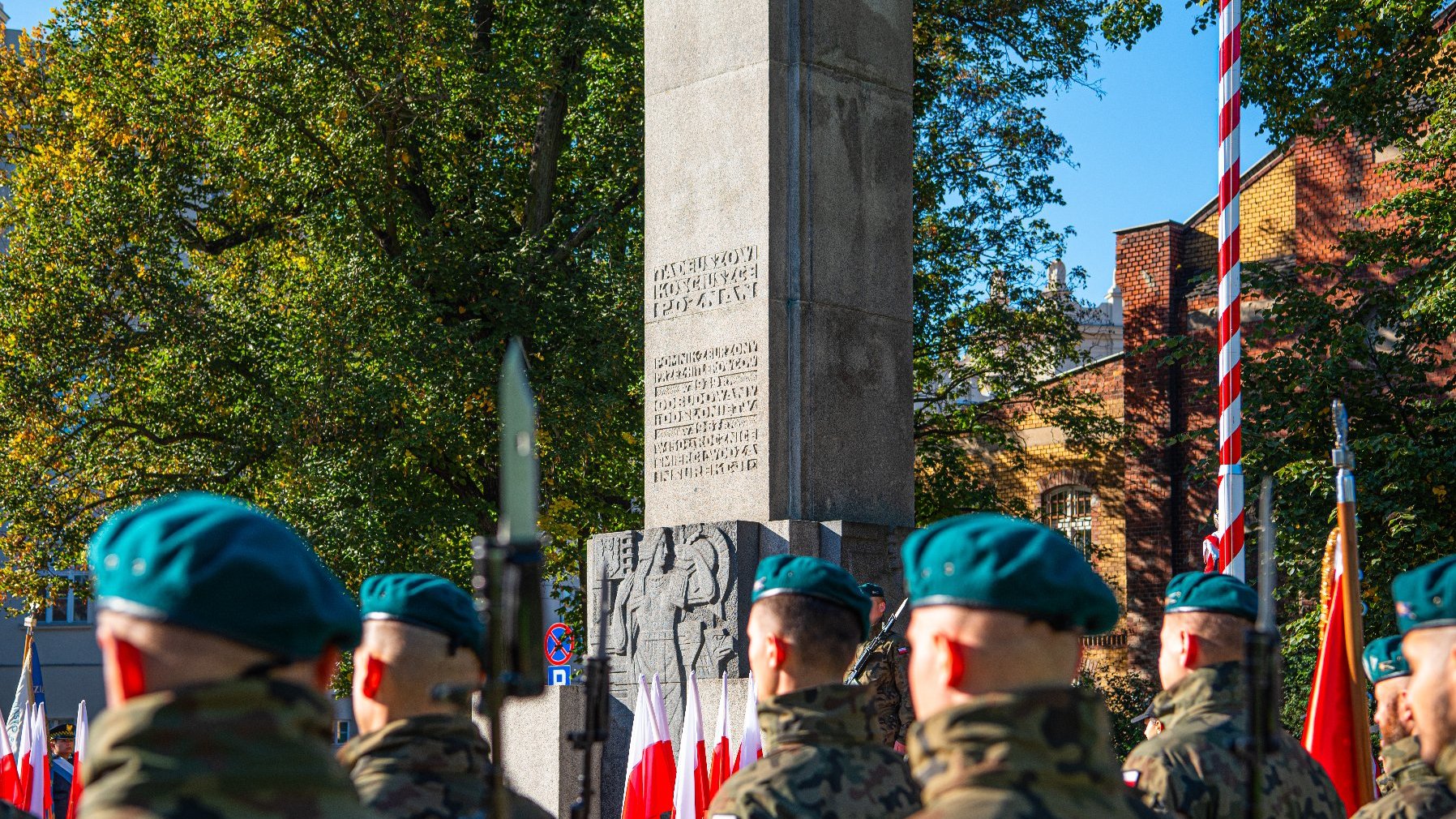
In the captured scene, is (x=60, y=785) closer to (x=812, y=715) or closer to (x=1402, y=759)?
(x=812, y=715)

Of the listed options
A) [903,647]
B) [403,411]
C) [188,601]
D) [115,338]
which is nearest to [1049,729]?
[188,601]

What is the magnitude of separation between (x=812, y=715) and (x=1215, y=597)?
1.26m

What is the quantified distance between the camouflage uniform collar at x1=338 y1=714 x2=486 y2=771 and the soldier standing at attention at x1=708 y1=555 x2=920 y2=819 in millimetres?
564

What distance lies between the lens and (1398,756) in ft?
13.5

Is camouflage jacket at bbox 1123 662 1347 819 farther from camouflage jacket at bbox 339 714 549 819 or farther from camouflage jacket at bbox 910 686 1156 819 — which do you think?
camouflage jacket at bbox 910 686 1156 819

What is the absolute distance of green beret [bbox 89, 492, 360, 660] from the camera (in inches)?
79.1

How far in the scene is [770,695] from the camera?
4.10 metres

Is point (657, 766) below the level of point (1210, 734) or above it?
below

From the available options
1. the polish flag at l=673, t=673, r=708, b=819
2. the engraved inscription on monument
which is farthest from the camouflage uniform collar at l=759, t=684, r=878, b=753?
the engraved inscription on monument

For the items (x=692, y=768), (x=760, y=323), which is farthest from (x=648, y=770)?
(x=760, y=323)

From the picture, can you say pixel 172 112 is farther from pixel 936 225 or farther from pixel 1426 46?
pixel 1426 46

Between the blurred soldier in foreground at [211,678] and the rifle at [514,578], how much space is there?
21cm

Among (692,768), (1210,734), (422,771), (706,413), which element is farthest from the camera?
(706,413)

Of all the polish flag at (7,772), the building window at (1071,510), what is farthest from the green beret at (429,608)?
the building window at (1071,510)
